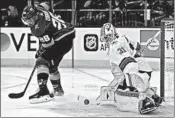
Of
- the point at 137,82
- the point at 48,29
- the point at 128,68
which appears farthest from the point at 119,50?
the point at 48,29

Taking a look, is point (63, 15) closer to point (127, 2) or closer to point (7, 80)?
point (127, 2)

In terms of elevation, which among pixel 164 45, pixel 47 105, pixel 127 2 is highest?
pixel 127 2

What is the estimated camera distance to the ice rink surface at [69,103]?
138 inches

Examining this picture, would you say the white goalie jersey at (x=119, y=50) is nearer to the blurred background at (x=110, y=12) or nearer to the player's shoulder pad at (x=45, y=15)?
the player's shoulder pad at (x=45, y=15)

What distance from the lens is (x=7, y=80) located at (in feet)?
18.7

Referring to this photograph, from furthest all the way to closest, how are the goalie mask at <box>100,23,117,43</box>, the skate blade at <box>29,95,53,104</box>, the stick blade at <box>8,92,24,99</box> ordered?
the stick blade at <box>8,92,24,99</box>, the skate blade at <box>29,95,53,104</box>, the goalie mask at <box>100,23,117,43</box>

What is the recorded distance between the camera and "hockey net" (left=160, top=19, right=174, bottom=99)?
413cm

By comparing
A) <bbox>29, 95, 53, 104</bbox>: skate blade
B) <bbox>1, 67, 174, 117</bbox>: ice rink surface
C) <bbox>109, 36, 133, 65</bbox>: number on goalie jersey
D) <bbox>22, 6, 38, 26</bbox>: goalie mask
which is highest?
<bbox>22, 6, 38, 26</bbox>: goalie mask

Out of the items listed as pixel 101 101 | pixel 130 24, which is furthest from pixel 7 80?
pixel 130 24

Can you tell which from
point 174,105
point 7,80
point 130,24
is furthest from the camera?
point 130,24

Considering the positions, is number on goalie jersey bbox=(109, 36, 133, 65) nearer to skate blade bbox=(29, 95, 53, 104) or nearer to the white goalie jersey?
the white goalie jersey

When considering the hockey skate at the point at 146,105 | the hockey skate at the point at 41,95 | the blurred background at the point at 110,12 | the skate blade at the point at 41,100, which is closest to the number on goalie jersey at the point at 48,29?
the hockey skate at the point at 41,95

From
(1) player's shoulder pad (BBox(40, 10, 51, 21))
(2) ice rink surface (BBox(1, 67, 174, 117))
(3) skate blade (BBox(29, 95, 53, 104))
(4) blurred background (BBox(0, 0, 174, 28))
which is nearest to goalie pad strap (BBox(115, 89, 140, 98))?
(2) ice rink surface (BBox(1, 67, 174, 117))

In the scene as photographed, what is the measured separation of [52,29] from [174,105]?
133 centimetres
